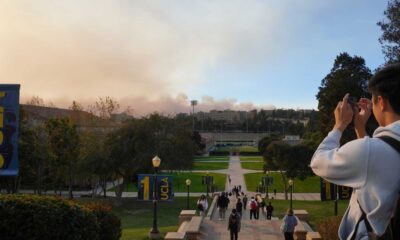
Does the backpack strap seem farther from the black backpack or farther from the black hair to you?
the black hair

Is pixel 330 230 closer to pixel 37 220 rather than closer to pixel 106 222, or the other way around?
pixel 106 222

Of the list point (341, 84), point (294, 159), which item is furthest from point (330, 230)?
point (294, 159)

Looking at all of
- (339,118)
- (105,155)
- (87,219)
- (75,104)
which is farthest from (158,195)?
(75,104)

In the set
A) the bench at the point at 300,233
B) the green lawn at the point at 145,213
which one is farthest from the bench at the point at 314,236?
the green lawn at the point at 145,213

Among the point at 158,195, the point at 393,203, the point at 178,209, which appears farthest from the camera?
the point at 178,209

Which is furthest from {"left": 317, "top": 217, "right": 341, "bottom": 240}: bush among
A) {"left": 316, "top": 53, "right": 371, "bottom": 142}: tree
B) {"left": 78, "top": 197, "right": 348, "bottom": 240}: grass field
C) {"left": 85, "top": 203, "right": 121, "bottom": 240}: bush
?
{"left": 316, "top": 53, "right": 371, "bottom": 142}: tree

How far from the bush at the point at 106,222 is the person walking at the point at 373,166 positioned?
966 cm

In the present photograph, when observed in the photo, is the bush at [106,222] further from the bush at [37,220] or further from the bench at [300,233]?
the bench at [300,233]

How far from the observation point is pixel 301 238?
1748 cm

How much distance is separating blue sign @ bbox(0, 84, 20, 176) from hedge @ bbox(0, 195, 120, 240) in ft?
5.66

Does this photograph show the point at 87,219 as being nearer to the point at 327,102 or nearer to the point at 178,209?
the point at 178,209

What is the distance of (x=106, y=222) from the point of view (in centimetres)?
1132

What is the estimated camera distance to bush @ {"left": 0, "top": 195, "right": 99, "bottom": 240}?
26.0 ft

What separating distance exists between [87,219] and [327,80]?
3657 cm
